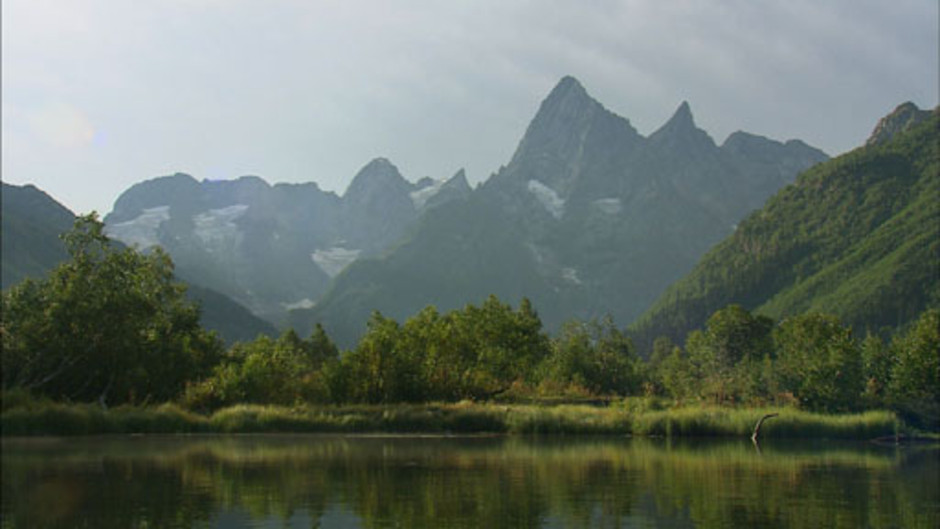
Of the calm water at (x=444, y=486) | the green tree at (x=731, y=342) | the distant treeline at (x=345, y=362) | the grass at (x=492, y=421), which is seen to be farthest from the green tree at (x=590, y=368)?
the calm water at (x=444, y=486)

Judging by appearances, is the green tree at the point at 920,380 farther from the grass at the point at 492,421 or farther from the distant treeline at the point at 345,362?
the grass at the point at 492,421

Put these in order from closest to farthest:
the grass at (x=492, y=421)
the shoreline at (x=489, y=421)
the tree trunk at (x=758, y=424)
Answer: the grass at (x=492, y=421) < the shoreline at (x=489, y=421) < the tree trunk at (x=758, y=424)

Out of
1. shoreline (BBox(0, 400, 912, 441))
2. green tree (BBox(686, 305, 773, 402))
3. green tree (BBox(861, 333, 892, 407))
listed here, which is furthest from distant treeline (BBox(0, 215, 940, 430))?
green tree (BBox(686, 305, 773, 402))

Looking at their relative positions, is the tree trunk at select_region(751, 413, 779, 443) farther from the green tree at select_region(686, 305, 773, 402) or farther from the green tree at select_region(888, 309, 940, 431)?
the green tree at select_region(686, 305, 773, 402)

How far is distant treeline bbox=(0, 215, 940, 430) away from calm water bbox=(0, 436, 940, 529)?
12.1 metres

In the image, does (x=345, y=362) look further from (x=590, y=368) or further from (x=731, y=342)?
(x=731, y=342)

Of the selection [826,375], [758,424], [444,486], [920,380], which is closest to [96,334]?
[444,486]

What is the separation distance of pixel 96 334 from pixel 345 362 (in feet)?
63.4

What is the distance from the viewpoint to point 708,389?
83.2m

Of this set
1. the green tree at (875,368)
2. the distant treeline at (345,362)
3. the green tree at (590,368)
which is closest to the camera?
the distant treeline at (345,362)

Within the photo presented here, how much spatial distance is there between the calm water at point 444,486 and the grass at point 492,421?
7.38 metres

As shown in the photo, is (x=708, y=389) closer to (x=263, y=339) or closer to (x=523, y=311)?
(x=523, y=311)

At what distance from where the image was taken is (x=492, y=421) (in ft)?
201

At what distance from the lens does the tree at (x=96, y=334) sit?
178 feet
